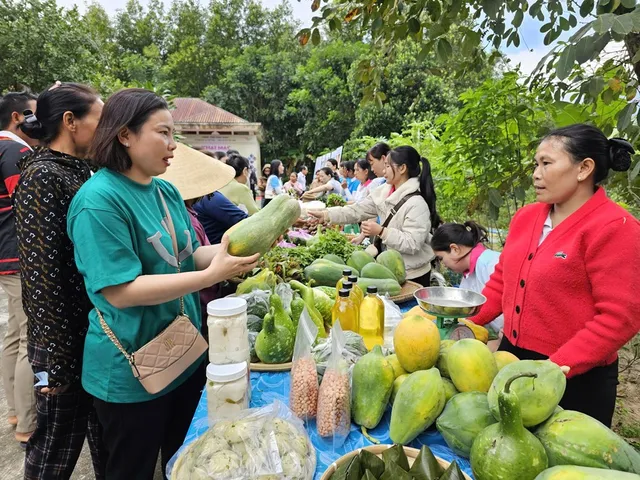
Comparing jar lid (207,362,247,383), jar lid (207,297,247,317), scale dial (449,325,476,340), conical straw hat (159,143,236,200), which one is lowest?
scale dial (449,325,476,340)

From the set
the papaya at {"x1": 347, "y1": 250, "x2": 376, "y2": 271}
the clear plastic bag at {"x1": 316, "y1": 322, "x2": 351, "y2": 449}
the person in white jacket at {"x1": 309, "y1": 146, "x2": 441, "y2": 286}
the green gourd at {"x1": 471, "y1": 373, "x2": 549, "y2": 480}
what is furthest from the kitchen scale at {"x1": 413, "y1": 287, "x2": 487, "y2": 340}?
the person in white jacket at {"x1": 309, "y1": 146, "x2": 441, "y2": 286}

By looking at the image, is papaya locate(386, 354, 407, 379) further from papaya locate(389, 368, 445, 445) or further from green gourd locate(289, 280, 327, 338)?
green gourd locate(289, 280, 327, 338)

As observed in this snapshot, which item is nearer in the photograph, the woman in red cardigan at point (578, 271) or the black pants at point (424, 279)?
the woman in red cardigan at point (578, 271)

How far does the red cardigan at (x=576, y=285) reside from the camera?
1.68 metres

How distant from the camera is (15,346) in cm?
309

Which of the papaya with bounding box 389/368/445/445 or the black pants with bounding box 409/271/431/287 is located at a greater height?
the papaya with bounding box 389/368/445/445

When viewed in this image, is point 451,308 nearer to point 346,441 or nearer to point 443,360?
point 443,360

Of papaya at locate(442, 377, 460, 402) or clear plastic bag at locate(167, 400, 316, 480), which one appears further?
papaya at locate(442, 377, 460, 402)

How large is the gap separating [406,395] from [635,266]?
1.19 meters

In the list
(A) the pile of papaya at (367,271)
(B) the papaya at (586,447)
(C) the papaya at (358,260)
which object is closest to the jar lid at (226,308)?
(B) the papaya at (586,447)

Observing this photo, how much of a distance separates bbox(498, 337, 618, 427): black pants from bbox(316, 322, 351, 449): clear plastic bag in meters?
1.14

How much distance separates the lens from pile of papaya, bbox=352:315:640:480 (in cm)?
104

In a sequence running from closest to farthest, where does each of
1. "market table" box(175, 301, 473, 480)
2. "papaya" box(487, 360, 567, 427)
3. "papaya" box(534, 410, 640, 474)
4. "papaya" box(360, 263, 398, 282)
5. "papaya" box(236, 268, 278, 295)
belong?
1. "papaya" box(534, 410, 640, 474)
2. "papaya" box(487, 360, 567, 427)
3. "market table" box(175, 301, 473, 480)
4. "papaya" box(236, 268, 278, 295)
5. "papaya" box(360, 263, 398, 282)

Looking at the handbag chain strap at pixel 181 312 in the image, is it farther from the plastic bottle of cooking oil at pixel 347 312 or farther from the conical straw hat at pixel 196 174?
the conical straw hat at pixel 196 174
